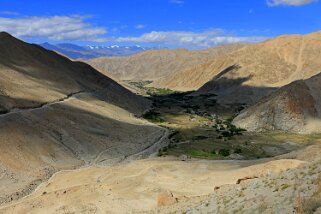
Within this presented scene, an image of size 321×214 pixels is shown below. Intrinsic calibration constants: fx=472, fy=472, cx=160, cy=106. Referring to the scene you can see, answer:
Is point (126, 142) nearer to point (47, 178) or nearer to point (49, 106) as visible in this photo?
point (49, 106)

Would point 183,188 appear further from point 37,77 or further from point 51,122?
point 37,77

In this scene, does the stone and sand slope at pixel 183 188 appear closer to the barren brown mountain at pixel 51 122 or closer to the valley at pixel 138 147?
the valley at pixel 138 147

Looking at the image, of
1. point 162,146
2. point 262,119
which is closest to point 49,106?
point 162,146

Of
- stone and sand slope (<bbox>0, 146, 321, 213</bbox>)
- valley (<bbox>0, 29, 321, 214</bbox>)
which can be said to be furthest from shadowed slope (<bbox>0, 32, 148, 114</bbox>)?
stone and sand slope (<bbox>0, 146, 321, 213</bbox>)

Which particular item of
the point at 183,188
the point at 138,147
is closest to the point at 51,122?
the point at 138,147

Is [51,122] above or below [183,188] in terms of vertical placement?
above

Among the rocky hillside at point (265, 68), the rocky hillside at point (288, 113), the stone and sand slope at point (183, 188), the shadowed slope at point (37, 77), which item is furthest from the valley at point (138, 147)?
the rocky hillside at point (265, 68)
